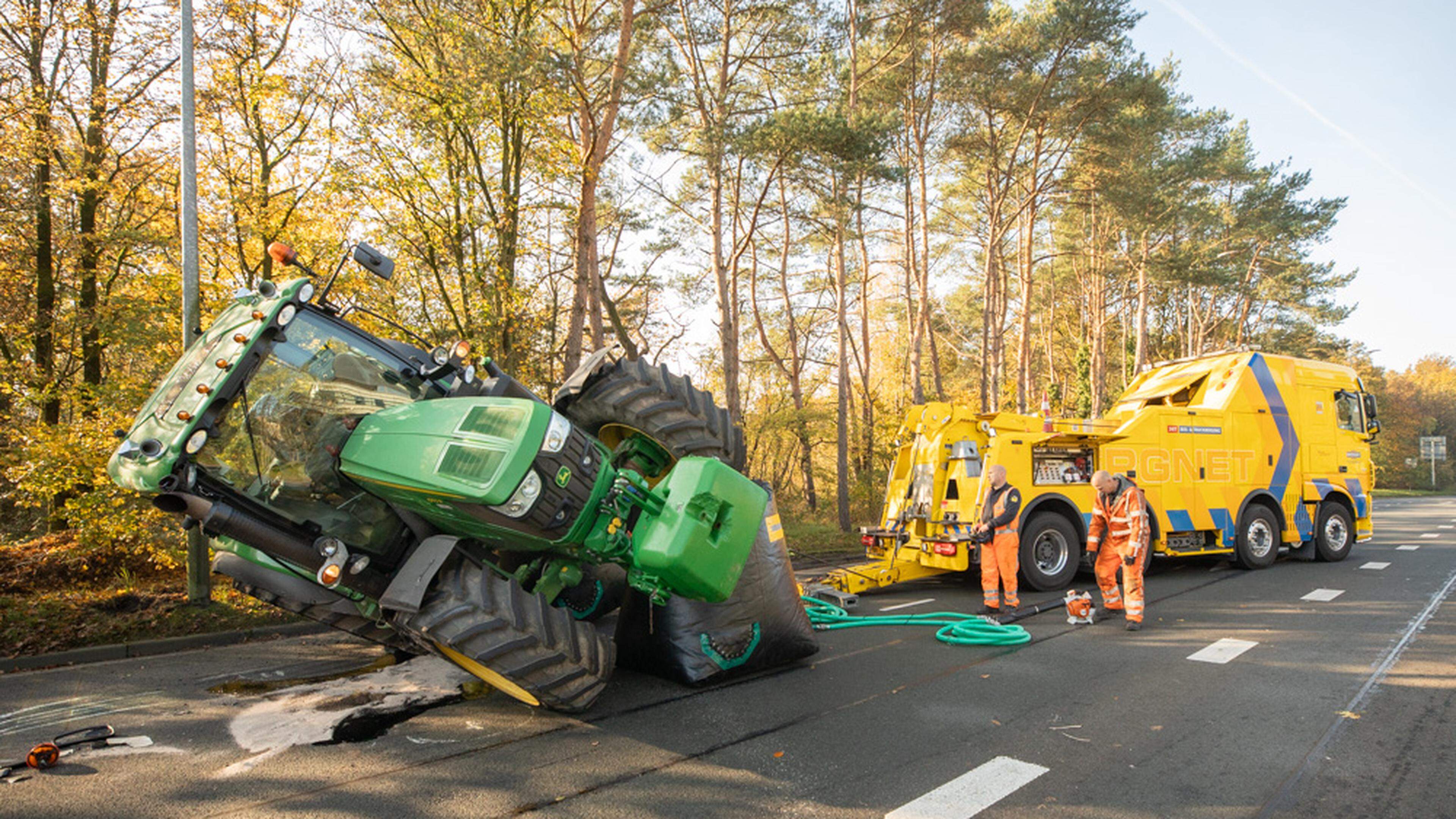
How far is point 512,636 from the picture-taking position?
4.12 metres

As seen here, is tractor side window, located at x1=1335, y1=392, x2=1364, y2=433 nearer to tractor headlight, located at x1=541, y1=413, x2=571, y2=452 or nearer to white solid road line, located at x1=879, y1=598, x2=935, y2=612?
white solid road line, located at x1=879, y1=598, x2=935, y2=612

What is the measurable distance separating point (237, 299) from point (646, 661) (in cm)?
339

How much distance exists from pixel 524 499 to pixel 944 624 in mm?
4513

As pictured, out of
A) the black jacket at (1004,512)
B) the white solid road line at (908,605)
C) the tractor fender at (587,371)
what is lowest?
the white solid road line at (908,605)

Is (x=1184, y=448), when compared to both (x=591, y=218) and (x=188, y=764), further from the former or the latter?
(x=188, y=764)

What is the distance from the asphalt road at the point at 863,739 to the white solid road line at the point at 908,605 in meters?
1.33

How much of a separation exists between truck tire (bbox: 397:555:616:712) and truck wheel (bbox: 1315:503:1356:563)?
438 inches

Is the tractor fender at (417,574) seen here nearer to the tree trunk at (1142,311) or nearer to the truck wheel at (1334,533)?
the truck wheel at (1334,533)

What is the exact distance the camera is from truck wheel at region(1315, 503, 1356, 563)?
11.3 m

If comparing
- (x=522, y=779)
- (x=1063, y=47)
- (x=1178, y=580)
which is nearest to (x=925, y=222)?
(x=1063, y=47)

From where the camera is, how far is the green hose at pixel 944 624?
640 cm

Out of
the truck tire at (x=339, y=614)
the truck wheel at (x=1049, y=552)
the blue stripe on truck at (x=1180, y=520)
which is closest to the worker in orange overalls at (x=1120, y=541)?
the truck wheel at (x=1049, y=552)

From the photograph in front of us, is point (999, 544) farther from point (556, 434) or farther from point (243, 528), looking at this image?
point (243, 528)

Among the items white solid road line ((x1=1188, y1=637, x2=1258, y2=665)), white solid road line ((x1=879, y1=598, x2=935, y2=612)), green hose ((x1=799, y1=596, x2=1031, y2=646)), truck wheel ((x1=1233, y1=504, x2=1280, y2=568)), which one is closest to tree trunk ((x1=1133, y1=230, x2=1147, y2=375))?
truck wheel ((x1=1233, y1=504, x2=1280, y2=568))
